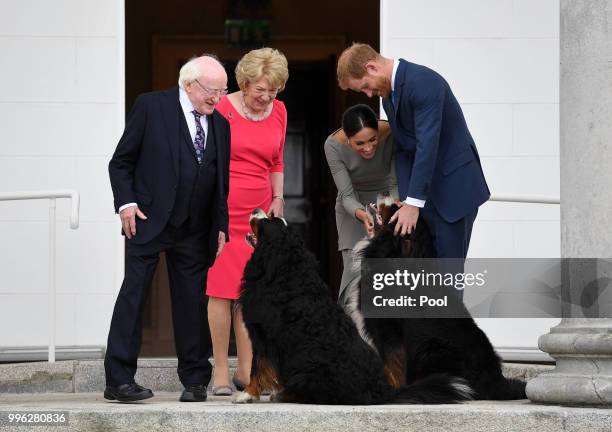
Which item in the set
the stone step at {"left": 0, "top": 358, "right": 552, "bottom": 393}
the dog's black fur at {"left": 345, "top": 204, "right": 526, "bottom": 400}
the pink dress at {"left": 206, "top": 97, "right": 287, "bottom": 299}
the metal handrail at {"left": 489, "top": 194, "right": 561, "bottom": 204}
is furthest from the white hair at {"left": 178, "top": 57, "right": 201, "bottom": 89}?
the metal handrail at {"left": 489, "top": 194, "right": 561, "bottom": 204}

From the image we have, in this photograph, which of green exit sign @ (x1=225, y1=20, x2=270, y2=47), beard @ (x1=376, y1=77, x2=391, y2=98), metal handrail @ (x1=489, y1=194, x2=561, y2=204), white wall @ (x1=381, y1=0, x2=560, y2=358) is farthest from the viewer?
green exit sign @ (x1=225, y1=20, x2=270, y2=47)

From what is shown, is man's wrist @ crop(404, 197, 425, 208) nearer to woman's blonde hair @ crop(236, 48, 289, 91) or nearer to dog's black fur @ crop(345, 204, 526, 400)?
dog's black fur @ crop(345, 204, 526, 400)

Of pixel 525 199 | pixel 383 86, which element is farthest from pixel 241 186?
pixel 525 199

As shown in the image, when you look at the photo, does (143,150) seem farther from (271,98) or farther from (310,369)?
(310,369)

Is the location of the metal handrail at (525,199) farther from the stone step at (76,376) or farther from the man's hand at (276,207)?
the man's hand at (276,207)

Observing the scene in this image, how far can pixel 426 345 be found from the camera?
5.13m

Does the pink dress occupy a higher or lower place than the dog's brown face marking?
higher

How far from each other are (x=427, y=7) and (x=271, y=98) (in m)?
2.10

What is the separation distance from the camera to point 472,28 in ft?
23.8

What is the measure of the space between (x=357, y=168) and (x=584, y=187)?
1.19m

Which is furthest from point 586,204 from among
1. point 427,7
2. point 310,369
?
point 427,7

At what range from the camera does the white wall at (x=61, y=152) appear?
6.94 meters

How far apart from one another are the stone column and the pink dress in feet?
4.85

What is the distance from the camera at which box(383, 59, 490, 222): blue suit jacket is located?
5.08 meters
